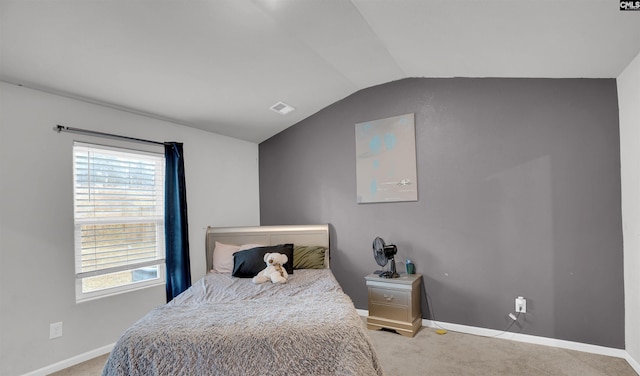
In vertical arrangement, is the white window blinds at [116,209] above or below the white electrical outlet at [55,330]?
above

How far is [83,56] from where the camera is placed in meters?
2.32

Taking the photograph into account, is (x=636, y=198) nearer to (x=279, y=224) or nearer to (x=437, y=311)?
(x=437, y=311)

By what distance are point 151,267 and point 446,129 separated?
11.1 ft

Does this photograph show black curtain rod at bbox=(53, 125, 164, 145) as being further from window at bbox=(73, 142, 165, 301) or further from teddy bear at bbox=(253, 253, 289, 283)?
teddy bear at bbox=(253, 253, 289, 283)

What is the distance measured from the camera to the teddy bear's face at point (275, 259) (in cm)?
339

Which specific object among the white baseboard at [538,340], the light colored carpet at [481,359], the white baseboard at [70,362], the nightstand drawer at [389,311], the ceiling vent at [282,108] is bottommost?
the light colored carpet at [481,359]

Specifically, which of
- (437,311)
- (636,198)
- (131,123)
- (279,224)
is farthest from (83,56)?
(636,198)

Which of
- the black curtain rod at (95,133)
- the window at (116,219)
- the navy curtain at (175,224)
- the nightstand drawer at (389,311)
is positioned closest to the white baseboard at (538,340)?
the nightstand drawer at (389,311)

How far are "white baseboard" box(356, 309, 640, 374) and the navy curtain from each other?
262 cm

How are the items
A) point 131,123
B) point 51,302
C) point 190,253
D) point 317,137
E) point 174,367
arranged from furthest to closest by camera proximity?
point 317,137 < point 190,253 < point 131,123 < point 51,302 < point 174,367

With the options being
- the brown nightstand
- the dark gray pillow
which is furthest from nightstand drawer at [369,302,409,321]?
the dark gray pillow

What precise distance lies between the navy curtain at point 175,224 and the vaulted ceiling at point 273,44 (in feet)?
1.70

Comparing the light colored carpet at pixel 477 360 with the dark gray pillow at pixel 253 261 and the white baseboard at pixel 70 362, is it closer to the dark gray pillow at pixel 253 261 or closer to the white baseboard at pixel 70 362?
the white baseboard at pixel 70 362

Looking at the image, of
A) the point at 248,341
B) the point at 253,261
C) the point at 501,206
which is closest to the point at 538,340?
the point at 501,206
